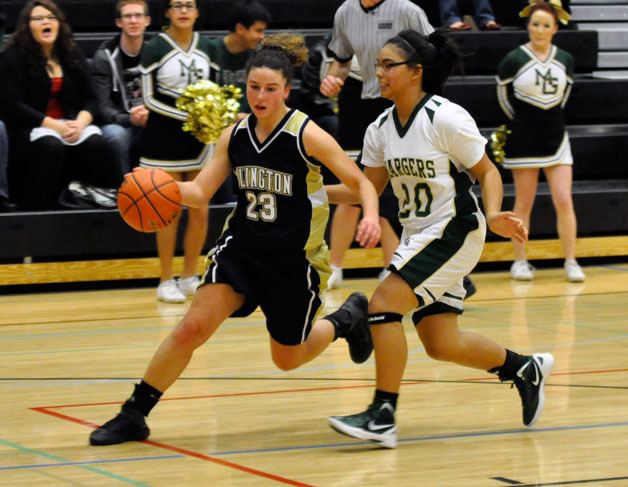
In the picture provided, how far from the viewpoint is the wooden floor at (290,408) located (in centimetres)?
456

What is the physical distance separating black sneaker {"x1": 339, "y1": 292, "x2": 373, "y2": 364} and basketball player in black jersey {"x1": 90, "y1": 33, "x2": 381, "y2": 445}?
0.57m

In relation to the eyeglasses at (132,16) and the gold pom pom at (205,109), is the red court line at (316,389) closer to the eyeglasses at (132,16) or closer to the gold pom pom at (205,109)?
the gold pom pom at (205,109)

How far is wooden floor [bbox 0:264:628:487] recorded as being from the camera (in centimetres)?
456

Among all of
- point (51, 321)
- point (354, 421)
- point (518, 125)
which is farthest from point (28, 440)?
point (518, 125)

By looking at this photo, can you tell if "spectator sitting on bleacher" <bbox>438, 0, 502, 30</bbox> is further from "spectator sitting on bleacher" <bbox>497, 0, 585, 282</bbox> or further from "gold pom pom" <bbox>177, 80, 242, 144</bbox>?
"gold pom pom" <bbox>177, 80, 242, 144</bbox>

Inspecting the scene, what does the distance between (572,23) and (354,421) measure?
844 cm

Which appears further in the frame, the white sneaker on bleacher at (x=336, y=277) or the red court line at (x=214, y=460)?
the white sneaker on bleacher at (x=336, y=277)

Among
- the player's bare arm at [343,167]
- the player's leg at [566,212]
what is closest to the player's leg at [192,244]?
the player's leg at [566,212]

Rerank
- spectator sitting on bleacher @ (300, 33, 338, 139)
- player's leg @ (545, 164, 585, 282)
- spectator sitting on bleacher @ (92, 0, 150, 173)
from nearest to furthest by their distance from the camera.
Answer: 1. spectator sitting on bleacher @ (92, 0, 150, 173)
2. player's leg @ (545, 164, 585, 282)
3. spectator sitting on bleacher @ (300, 33, 338, 139)

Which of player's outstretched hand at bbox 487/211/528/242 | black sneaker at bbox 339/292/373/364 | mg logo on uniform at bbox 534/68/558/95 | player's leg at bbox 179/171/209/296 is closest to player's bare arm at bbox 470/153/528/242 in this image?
player's outstretched hand at bbox 487/211/528/242

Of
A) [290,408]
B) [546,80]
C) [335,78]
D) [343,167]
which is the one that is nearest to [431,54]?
[343,167]

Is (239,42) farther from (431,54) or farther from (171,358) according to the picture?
(171,358)

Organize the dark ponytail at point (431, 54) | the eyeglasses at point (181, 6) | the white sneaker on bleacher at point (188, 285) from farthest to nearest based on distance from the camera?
1. the white sneaker on bleacher at point (188, 285)
2. the eyeglasses at point (181, 6)
3. the dark ponytail at point (431, 54)

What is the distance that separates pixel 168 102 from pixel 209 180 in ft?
12.0
